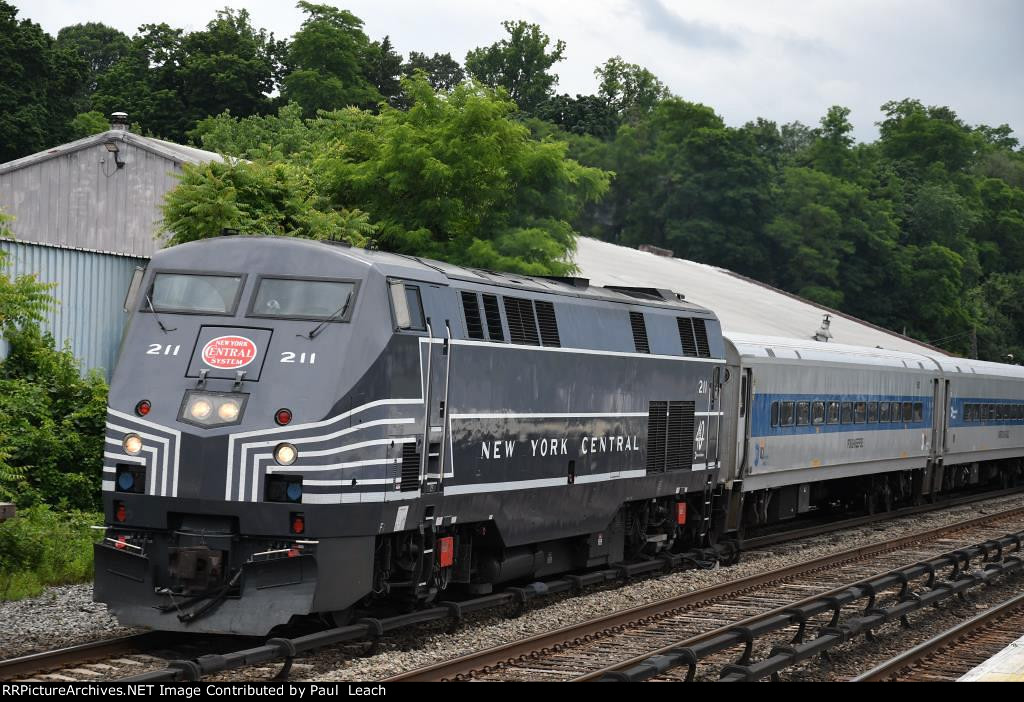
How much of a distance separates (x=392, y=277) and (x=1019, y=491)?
108 ft

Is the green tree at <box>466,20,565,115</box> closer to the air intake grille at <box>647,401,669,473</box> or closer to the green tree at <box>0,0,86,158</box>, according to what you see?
the green tree at <box>0,0,86,158</box>

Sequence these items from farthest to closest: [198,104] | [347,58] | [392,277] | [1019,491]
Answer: [347,58] → [198,104] → [1019,491] → [392,277]

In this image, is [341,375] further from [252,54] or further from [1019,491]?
[252,54]

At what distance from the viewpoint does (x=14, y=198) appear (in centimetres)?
3381

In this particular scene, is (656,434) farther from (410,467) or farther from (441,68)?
(441,68)

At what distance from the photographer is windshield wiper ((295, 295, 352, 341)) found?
11961mm

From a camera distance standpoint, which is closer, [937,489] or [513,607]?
[513,607]

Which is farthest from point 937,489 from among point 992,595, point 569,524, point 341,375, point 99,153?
point 341,375

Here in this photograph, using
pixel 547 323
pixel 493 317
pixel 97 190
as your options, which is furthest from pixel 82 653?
pixel 97 190

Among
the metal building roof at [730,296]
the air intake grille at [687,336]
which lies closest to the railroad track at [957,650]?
the air intake grille at [687,336]

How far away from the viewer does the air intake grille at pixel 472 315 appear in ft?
44.8

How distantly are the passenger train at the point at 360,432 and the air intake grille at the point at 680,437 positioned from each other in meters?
0.09

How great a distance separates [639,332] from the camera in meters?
17.7

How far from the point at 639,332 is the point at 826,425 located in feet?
33.5
